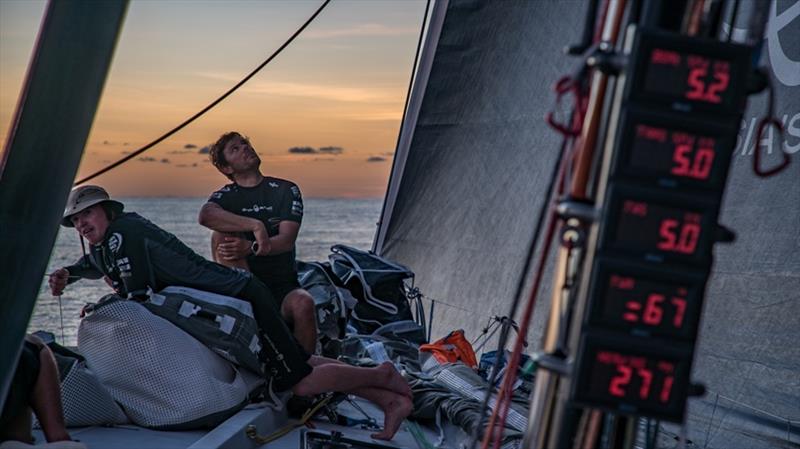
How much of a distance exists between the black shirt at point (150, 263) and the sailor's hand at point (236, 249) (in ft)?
2.80

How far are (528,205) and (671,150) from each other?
582cm

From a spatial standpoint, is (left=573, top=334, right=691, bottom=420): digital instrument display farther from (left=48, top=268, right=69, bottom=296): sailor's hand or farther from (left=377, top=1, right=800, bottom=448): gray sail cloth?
(left=48, top=268, right=69, bottom=296): sailor's hand

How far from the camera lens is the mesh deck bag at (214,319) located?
14.7ft

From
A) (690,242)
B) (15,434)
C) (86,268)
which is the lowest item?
(15,434)

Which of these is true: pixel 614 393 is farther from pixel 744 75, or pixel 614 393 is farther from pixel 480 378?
pixel 480 378

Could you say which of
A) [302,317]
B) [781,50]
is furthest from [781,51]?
[302,317]

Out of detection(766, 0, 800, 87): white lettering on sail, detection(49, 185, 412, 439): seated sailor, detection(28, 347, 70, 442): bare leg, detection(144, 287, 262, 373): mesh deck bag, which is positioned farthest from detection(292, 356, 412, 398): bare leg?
detection(766, 0, 800, 87): white lettering on sail

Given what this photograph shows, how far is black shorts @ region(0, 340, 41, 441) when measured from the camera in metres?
3.64

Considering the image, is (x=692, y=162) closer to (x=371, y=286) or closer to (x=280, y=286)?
(x=280, y=286)

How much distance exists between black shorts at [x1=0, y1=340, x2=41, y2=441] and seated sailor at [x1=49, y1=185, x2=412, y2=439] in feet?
2.80

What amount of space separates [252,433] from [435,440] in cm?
82

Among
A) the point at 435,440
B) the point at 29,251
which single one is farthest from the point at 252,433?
the point at 29,251

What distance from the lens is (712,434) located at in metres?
5.30

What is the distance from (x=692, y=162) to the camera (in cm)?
243
